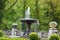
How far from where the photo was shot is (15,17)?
103 ft

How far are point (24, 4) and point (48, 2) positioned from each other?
9.98ft

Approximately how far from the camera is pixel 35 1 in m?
29.8

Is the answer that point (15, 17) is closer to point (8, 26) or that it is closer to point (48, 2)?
point (8, 26)

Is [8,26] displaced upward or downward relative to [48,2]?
downward

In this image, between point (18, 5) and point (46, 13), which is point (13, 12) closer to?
point (18, 5)

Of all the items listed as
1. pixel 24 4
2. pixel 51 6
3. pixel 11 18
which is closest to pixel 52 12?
pixel 51 6

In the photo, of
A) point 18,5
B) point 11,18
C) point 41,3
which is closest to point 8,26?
point 11,18

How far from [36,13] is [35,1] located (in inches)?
63.1

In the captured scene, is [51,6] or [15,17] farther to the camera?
[15,17]

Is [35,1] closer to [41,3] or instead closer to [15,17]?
[41,3]

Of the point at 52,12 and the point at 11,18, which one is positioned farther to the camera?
the point at 11,18

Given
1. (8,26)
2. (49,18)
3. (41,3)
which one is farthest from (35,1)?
(8,26)

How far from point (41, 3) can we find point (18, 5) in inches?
141

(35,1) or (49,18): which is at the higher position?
(35,1)
